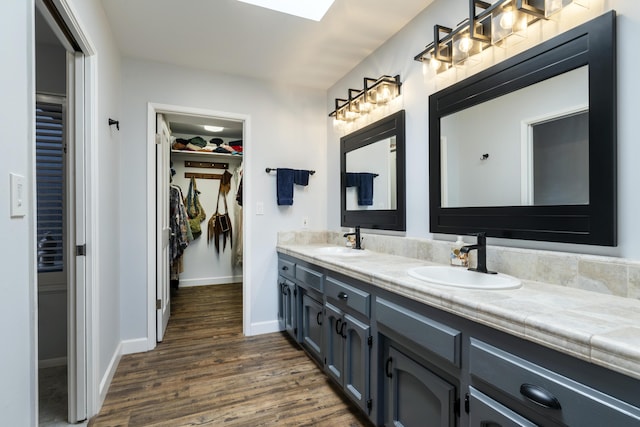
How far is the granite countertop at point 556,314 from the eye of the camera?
697 millimetres

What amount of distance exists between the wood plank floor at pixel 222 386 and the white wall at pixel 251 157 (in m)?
0.31

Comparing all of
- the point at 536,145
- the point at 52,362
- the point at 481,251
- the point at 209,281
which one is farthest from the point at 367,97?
the point at 209,281

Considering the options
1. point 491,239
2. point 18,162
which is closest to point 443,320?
point 491,239

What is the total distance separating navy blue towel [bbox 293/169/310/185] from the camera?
3090mm

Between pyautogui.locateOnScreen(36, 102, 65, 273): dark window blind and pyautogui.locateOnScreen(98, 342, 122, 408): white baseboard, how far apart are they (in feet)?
2.49

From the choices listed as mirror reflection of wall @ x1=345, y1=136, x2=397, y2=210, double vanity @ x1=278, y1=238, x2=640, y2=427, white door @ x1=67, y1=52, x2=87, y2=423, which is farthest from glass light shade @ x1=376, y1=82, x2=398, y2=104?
white door @ x1=67, y1=52, x2=87, y2=423

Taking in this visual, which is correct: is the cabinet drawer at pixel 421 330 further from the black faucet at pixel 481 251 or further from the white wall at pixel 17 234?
the white wall at pixel 17 234

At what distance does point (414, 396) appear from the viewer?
1.36 m

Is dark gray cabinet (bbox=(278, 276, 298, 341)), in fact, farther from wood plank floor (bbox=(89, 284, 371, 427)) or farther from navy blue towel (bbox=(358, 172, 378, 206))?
navy blue towel (bbox=(358, 172, 378, 206))

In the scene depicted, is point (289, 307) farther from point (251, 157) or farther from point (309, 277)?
point (251, 157)

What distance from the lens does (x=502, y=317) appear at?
0.91 m

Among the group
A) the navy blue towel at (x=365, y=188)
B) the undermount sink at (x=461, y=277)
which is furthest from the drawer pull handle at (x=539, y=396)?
the navy blue towel at (x=365, y=188)

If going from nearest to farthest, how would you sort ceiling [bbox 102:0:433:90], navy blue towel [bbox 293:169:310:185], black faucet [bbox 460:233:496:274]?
black faucet [bbox 460:233:496:274] → ceiling [bbox 102:0:433:90] → navy blue towel [bbox 293:169:310:185]

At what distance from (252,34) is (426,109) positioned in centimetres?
134
